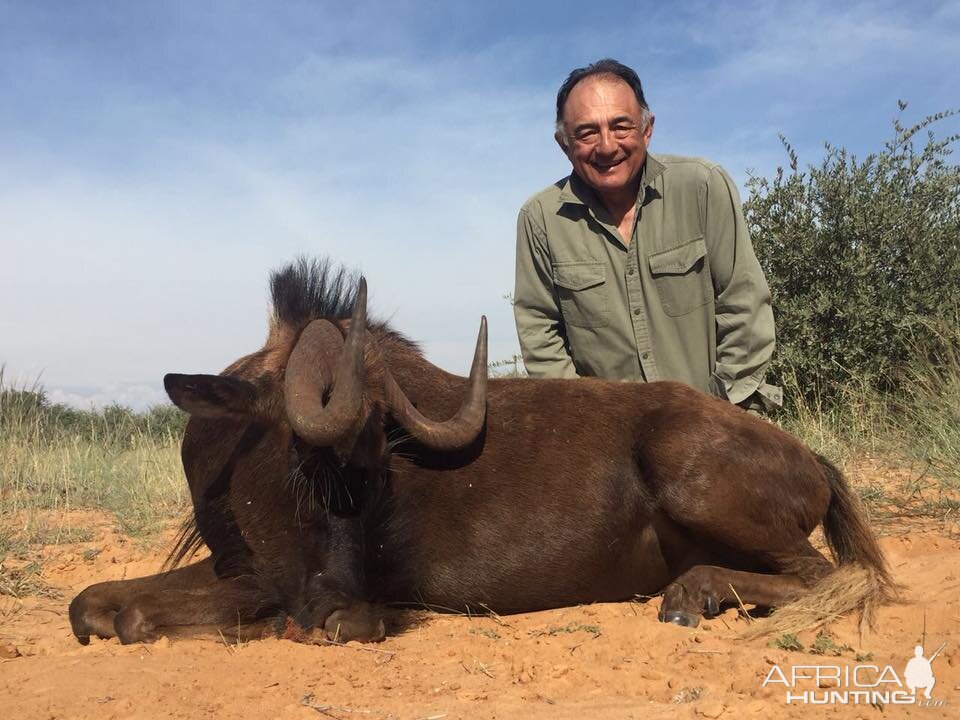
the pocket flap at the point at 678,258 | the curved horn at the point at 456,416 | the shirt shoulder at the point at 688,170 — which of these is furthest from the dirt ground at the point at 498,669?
the shirt shoulder at the point at 688,170

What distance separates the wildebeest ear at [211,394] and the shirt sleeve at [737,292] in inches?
111

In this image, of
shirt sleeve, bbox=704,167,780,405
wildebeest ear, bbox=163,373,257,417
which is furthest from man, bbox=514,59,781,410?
wildebeest ear, bbox=163,373,257,417

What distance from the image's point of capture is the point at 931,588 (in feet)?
12.5

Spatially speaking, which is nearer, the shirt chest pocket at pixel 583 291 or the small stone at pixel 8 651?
the small stone at pixel 8 651

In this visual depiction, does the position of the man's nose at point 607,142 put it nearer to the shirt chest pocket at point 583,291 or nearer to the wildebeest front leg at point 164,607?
the shirt chest pocket at point 583,291

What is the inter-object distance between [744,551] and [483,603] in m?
1.17

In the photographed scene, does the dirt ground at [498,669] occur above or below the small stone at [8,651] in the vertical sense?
above

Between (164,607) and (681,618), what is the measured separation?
214cm

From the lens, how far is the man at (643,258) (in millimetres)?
5070

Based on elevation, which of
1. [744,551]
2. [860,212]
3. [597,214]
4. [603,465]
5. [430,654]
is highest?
[860,212]

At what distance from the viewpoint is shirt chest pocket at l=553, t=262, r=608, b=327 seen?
5328 millimetres

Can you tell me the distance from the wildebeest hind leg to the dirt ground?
0.09m

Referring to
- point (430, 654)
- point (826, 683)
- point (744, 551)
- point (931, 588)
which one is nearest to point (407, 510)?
point (430, 654)

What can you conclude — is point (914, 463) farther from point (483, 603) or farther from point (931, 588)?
point (483, 603)
